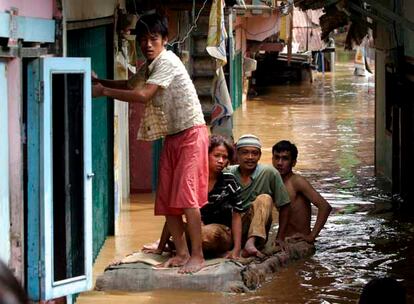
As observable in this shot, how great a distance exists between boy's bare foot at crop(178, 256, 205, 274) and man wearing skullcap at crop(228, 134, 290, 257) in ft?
1.75

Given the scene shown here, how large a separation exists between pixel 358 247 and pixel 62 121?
4483 millimetres

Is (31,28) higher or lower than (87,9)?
lower

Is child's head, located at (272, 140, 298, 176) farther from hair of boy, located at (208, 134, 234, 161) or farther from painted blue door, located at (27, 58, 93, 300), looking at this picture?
painted blue door, located at (27, 58, 93, 300)

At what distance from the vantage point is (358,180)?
550 inches

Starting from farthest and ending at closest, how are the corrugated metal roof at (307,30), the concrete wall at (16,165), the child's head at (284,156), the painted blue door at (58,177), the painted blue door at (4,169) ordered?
the corrugated metal roof at (307,30), the child's head at (284,156), the painted blue door at (58,177), the concrete wall at (16,165), the painted blue door at (4,169)

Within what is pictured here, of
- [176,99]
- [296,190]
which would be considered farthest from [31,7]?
[296,190]

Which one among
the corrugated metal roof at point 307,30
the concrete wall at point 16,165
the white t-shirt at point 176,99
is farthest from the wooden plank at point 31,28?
the corrugated metal roof at point 307,30

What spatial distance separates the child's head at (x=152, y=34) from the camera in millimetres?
6825

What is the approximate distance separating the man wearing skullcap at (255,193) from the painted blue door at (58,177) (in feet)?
6.73

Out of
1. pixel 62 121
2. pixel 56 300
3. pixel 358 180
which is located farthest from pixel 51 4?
pixel 358 180

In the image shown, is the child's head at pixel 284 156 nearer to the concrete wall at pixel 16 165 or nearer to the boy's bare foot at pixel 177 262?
the boy's bare foot at pixel 177 262

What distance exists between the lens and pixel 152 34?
271 inches

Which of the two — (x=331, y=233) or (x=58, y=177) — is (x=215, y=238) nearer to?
(x=58, y=177)

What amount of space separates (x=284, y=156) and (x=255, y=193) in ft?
2.13
